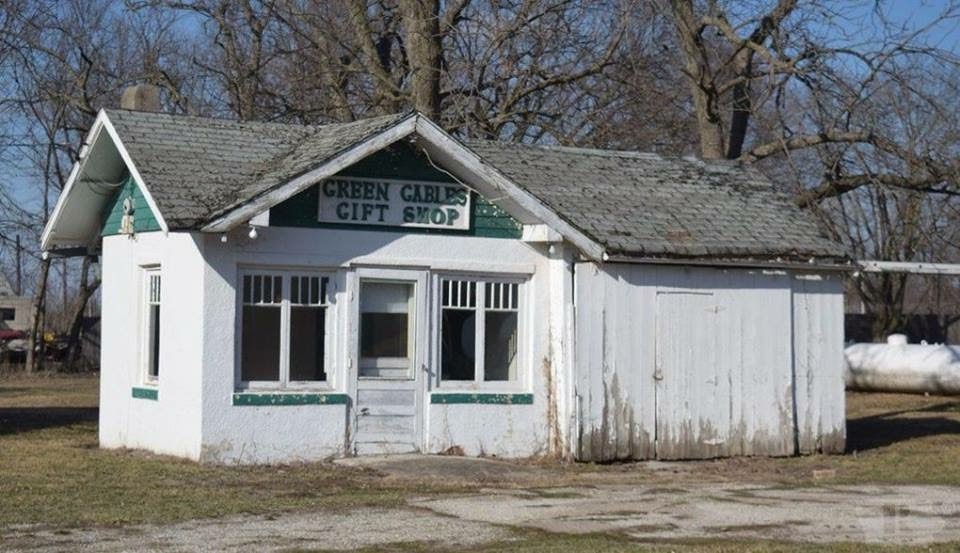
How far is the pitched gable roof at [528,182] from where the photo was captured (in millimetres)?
16984

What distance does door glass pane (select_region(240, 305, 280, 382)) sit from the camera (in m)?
17.3

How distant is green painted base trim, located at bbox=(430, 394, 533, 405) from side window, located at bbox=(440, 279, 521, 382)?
0.25m

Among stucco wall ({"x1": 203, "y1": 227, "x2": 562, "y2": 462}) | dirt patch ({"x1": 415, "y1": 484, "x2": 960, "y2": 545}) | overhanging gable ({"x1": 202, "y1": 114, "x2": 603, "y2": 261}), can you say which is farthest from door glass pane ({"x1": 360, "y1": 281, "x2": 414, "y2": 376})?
dirt patch ({"x1": 415, "y1": 484, "x2": 960, "y2": 545})

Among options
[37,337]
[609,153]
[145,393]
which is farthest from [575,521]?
[37,337]

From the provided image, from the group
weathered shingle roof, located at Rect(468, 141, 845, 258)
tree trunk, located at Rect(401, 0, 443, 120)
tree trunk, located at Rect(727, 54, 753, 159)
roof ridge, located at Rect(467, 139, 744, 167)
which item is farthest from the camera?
tree trunk, located at Rect(727, 54, 753, 159)

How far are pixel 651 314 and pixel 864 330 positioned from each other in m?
28.6

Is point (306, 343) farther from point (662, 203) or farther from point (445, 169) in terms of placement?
point (662, 203)

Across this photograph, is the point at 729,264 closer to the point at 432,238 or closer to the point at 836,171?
the point at 432,238

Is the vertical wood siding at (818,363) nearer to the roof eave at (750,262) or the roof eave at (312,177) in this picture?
the roof eave at (750,262)

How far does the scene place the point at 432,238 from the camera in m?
18.2

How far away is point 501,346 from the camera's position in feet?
61.9

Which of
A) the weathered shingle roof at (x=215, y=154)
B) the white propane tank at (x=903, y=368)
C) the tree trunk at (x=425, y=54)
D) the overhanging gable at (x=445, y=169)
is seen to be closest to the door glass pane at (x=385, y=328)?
the overhanging gable at (x=445, y=169)

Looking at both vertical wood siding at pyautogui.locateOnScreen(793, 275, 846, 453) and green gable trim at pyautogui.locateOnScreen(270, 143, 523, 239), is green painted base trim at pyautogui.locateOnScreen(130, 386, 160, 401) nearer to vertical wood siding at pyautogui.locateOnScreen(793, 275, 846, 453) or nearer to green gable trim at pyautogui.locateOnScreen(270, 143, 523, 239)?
green gable trim at pyautogui.locateOnScreen(270, 143, 523, 239)

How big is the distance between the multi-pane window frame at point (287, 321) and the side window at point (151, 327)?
191cm
